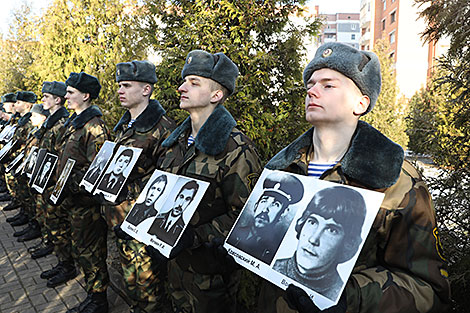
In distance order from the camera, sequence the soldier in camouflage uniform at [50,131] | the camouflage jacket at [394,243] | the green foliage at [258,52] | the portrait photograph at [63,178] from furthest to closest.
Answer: the soldier in camouflage uniform at [50,131]
the portrait photograph at [63,178]
the green foliage at [258,52]
the camouflage jacket at [394,243]

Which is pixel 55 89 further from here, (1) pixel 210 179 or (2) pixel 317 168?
(2) pixel 317 168

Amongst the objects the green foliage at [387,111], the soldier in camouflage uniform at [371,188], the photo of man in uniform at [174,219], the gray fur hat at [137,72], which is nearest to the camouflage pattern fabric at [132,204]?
the gray fur hat at [137,72]

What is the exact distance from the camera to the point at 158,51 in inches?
159

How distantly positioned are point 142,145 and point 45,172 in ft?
6.38

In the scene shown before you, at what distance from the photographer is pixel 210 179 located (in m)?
2.26

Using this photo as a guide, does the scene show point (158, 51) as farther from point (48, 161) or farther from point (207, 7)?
point (48, 161)

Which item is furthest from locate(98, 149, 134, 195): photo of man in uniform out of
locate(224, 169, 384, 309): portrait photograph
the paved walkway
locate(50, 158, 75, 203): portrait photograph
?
the paved walkway

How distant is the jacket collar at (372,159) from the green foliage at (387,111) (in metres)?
13.5

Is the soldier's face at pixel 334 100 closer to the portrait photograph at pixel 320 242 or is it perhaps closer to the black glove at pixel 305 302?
the portrait photograph at pixel 320 242

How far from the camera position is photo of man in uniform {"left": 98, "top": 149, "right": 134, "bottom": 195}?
2.78 metres

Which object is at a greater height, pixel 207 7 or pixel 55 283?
pixel 207 7

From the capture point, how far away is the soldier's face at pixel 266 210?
1.46 metres

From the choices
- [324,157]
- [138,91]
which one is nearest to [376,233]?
[324,157]

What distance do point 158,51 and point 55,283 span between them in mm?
3100
